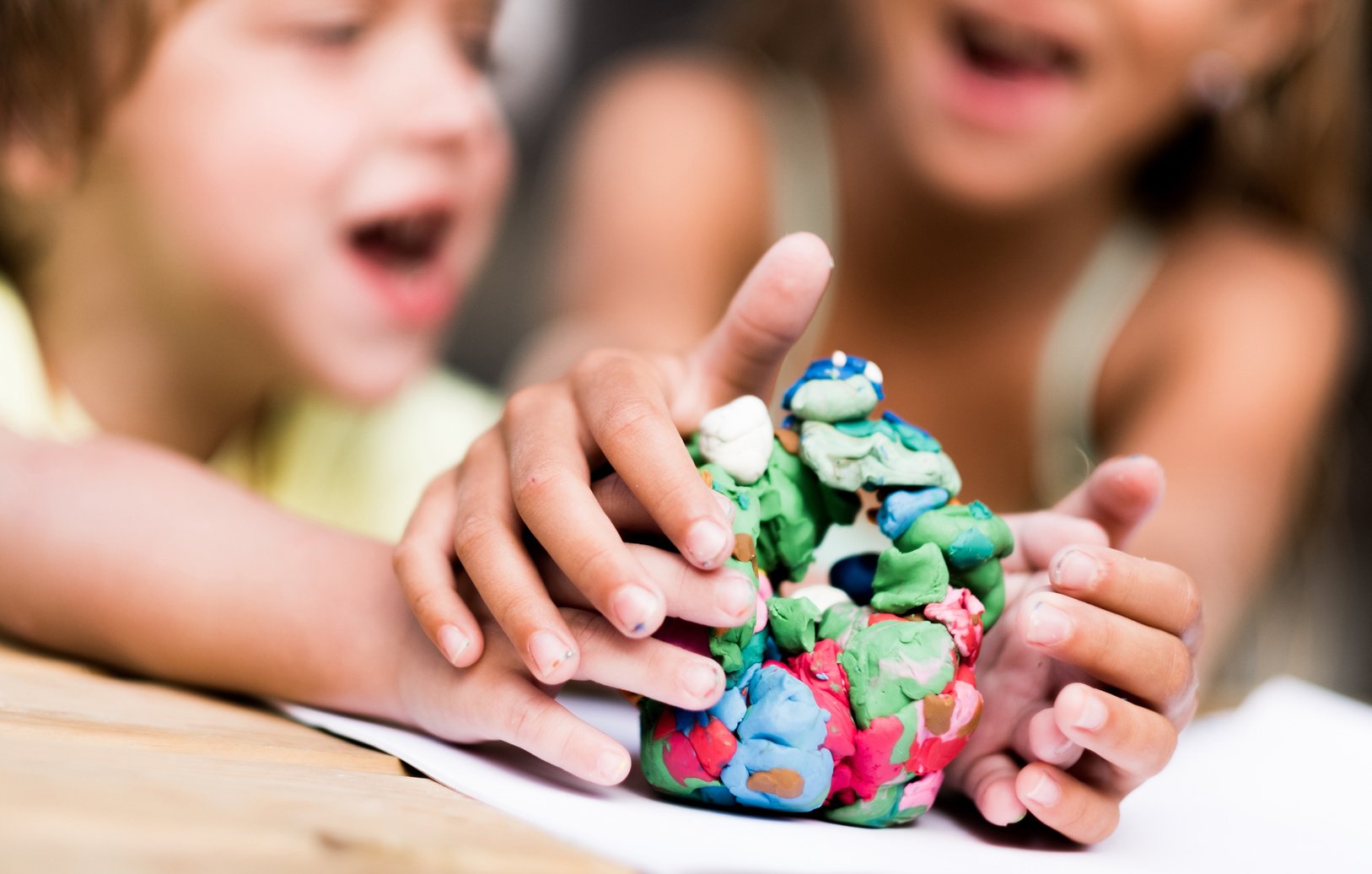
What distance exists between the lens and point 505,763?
52cm

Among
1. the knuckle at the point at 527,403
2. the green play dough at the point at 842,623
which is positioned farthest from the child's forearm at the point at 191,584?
the green play dough at the point at 842,623

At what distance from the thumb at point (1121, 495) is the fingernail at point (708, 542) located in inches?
8.3

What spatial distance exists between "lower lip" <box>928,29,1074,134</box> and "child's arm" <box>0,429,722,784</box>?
792 millimetres

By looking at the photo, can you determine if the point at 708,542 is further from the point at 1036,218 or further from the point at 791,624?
the point at 1036,218

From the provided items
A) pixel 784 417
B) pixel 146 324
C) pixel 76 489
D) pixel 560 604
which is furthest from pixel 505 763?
pixel 146 324

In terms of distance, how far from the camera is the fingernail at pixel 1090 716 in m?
0.45

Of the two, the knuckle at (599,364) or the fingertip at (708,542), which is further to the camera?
the knuckle at (599,364)

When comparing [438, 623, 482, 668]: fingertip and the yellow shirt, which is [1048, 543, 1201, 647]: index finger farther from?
the yellow shirt

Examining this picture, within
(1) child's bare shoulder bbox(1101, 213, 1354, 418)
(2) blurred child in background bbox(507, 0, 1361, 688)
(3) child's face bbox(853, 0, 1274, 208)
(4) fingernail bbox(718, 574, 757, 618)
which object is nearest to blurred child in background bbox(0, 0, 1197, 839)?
(4) fingernail bbox(718, 574, 757, 618)

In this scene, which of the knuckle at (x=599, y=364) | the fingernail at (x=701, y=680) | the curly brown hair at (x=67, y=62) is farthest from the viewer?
the curly brown hair at (x=67, y=62)

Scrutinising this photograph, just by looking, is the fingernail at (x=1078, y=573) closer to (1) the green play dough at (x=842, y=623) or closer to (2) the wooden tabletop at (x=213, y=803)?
(1) the green play dough at (x=842, y=623)

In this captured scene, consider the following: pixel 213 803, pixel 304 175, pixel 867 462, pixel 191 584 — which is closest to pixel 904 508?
pixel 867 462

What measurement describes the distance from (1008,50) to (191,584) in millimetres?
908

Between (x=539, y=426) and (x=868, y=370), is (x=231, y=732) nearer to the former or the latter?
(x=539, y=426)
